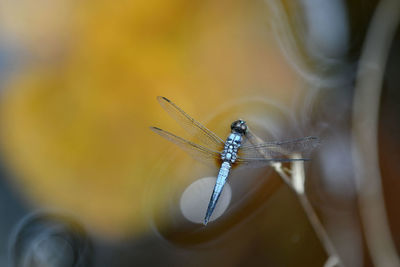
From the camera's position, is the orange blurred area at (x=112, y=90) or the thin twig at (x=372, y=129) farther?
the orange blurred area at (x=112, y=90)

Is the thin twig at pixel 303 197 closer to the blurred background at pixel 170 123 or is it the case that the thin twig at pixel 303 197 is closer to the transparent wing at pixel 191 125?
the blurred background at pixel 170 123

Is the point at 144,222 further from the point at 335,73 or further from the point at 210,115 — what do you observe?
the point at 335,73

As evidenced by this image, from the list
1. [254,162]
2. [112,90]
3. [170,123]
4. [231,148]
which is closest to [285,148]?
[254,162]

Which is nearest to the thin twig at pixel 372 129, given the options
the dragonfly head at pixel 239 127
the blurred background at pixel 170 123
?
the blurred background at pixel 170 123

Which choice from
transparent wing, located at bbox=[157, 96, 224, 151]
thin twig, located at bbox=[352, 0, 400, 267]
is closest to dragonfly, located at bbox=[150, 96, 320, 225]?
transparent wing, located at bbox=[157, 96, 224, 151]

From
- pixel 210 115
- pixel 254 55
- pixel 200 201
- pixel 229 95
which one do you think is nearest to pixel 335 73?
pixel 254 55

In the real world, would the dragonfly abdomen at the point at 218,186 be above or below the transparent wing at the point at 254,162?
below

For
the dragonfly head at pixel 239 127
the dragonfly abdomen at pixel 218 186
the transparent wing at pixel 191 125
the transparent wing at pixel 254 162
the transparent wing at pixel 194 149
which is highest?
the dragonfly head at pixel 239 127

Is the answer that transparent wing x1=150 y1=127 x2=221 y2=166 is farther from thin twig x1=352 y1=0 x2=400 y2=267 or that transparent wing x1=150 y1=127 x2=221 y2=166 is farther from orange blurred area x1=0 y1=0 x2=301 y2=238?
thin twig x1=352 y1=0 x2=400 y2=267
